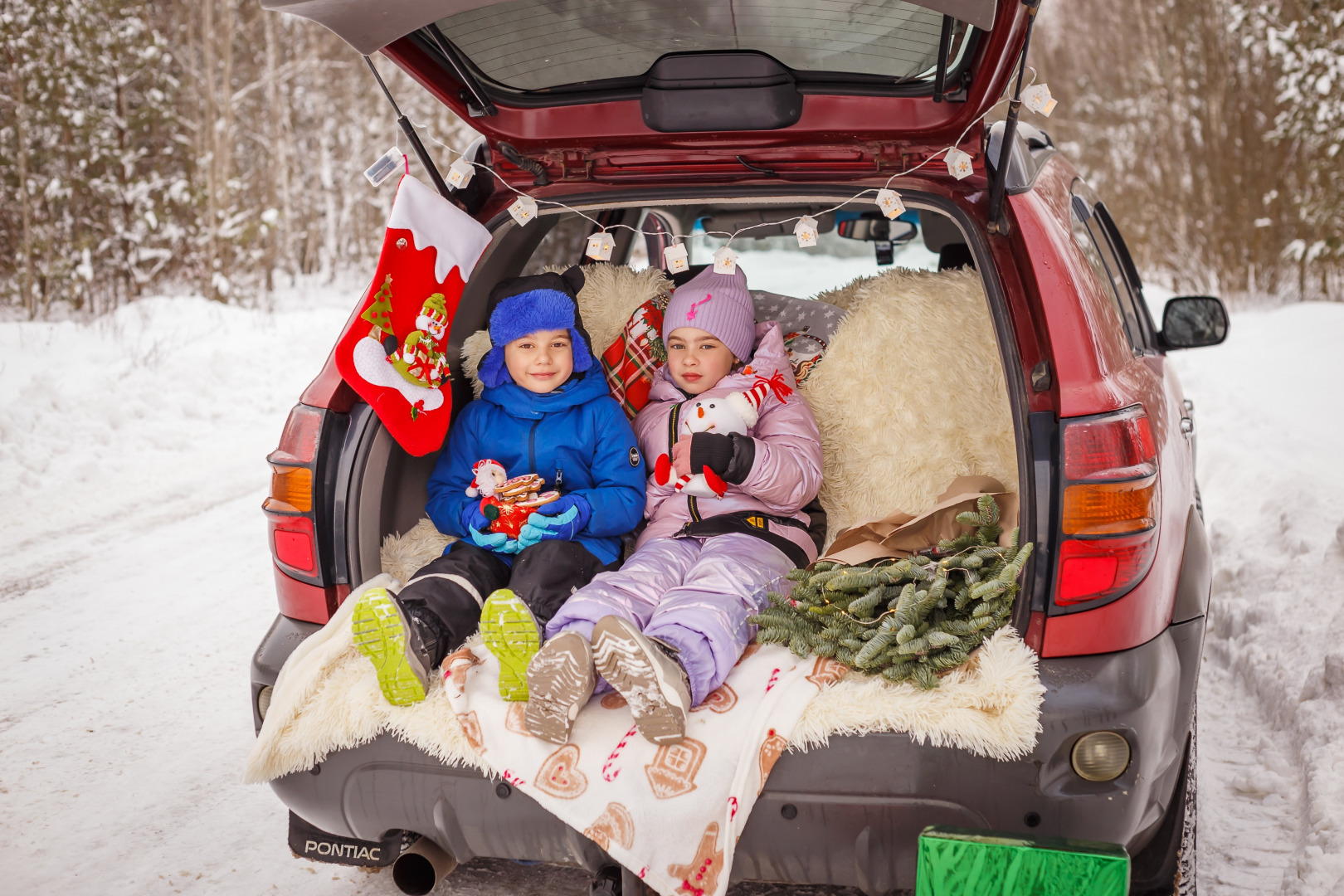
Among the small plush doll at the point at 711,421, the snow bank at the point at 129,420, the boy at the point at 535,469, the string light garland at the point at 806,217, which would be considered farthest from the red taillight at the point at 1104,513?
the snow bank at the point at 129,420

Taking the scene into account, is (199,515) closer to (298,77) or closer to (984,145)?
(984,145)

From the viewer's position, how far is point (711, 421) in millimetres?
2904

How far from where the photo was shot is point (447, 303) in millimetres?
2662

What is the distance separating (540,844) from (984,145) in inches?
71.9

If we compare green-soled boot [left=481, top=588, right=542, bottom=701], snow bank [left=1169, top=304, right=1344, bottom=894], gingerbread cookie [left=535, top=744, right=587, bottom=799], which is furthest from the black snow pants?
snow bank [left=1169, top=304, right=1344, bottom=894]

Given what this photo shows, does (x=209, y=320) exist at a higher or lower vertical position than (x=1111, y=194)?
lower

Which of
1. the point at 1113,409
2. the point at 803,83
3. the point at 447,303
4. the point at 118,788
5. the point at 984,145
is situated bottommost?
the point at 118,788

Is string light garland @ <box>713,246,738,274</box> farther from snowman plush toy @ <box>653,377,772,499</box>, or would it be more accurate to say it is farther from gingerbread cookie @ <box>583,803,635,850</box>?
gingerbread cookie @ <box>583,803,635,850</box>

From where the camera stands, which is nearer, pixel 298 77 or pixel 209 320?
pixel 209 320

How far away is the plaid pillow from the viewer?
10.7 feet

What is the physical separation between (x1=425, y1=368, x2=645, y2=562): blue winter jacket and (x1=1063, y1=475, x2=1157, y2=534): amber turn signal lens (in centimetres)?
124

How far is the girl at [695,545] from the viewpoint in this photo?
6.33ft

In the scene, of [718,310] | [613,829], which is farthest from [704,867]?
[718,310]

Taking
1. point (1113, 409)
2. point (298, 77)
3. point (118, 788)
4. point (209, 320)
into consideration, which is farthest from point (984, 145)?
point (298, 77)
